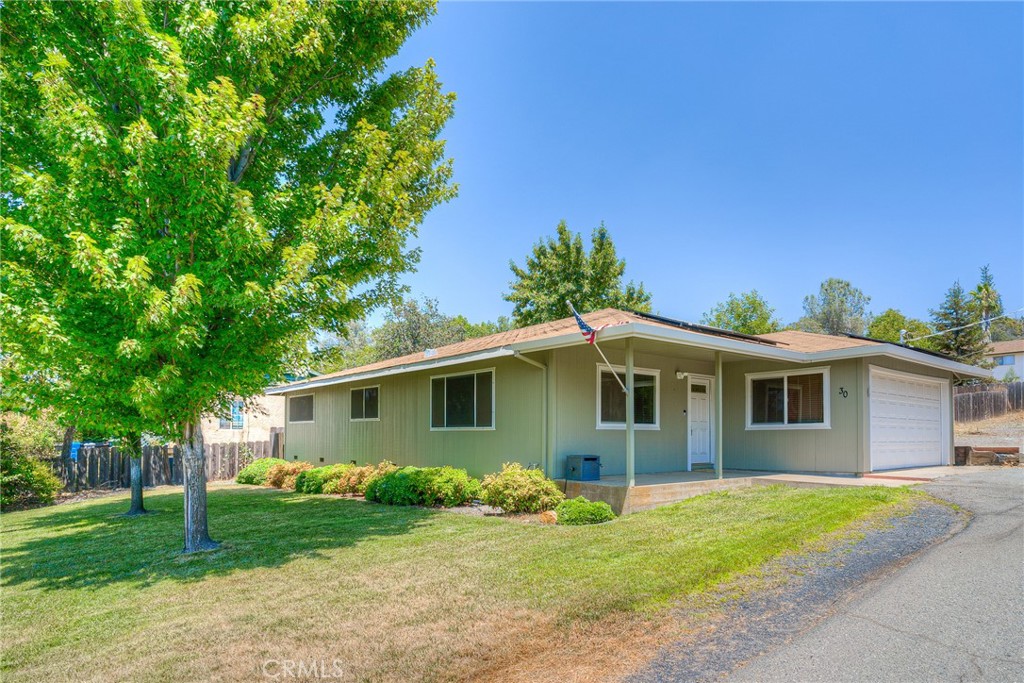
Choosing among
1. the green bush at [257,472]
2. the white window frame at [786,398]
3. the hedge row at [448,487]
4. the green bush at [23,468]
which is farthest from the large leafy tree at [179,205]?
the green bush at [257,472]

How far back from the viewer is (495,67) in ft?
46.1

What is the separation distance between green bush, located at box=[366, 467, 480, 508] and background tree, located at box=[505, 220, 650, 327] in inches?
609

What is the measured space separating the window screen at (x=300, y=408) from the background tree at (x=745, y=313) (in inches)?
1247

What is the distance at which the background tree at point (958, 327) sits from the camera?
33000 mm

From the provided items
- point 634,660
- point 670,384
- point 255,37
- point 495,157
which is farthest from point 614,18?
point 634,660

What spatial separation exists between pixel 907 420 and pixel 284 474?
15.2 m

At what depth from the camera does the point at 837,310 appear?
59500 millimetres

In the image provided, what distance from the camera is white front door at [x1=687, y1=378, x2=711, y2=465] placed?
13.1 m

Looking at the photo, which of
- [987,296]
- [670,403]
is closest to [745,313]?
[987,296]

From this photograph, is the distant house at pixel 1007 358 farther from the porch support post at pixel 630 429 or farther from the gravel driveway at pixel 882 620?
the gravel driveway at pixel 882 620

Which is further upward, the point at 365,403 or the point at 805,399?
the point at 805,399

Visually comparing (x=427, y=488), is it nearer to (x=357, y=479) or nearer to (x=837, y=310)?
(x=357, y=479)

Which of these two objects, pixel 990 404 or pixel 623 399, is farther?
pixel 990 404

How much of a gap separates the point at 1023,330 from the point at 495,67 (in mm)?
60706
